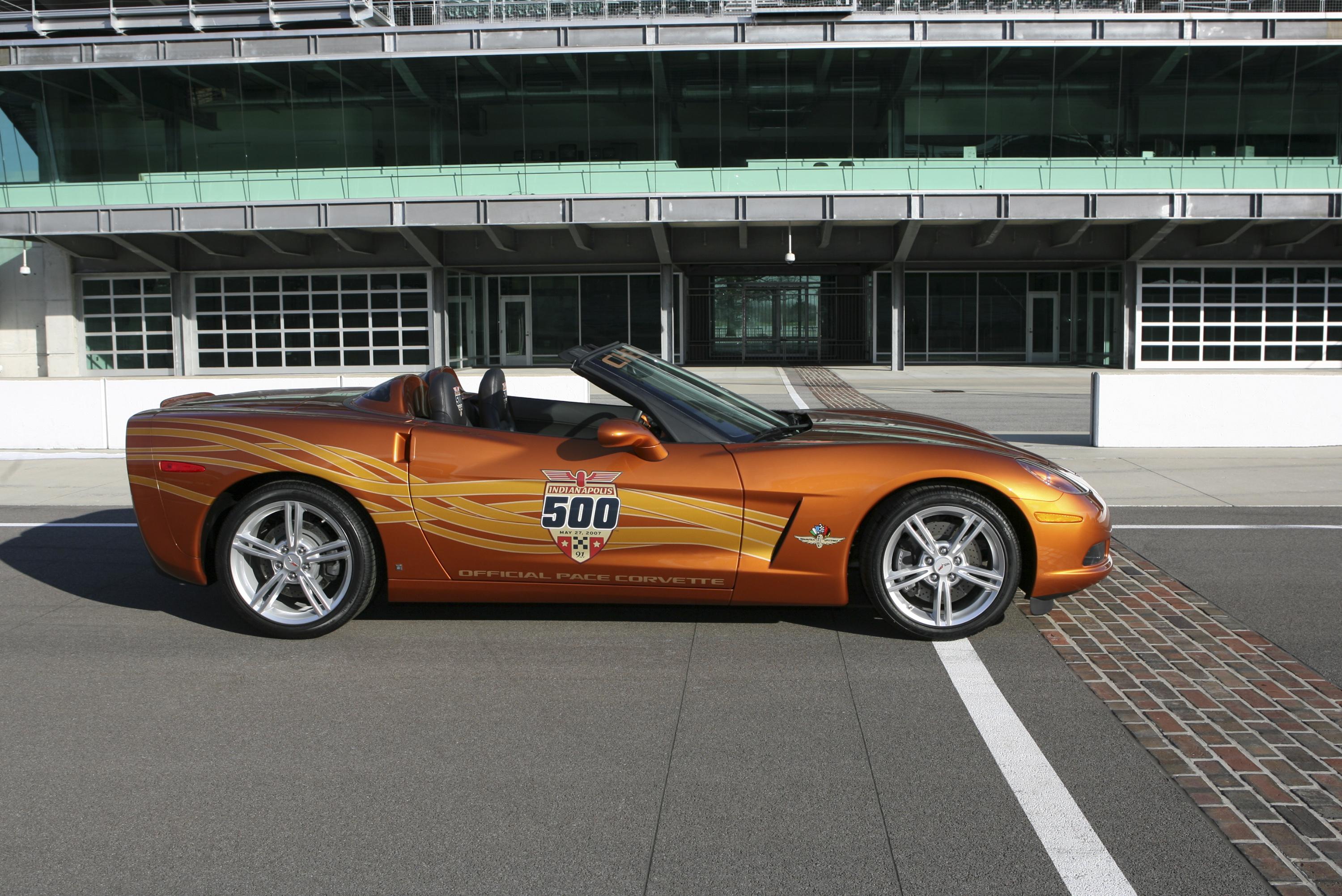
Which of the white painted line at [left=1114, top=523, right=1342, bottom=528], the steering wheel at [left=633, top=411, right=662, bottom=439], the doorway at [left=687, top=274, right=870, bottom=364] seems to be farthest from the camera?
the doorway at [left=687, top=274, right=870, bottom=364]

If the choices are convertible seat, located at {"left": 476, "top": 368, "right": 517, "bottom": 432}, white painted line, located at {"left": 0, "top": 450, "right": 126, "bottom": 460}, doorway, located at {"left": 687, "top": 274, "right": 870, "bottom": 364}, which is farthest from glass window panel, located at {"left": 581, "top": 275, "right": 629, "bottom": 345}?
convertible seat, located at {"left": 476, "top": 368, "right": 517, "bottom": 432}

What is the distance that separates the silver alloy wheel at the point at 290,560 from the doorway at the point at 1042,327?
31.4 meters

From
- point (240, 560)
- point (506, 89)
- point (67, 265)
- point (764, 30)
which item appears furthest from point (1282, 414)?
point (67, 265)

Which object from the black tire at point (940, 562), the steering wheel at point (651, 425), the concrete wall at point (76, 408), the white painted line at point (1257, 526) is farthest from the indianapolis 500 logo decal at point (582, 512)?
the concrete wall at point (76, 408)

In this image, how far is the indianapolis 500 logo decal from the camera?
5023 millimetres

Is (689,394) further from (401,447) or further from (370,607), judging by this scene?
(370,607)

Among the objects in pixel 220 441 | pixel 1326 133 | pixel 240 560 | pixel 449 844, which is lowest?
pixel 449 844

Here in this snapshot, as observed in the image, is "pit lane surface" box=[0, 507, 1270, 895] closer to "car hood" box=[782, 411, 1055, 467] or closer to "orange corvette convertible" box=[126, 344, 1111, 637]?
"orange corvette convertible" box=[126, 344, 1111, 637]

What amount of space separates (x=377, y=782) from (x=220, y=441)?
2310 millimetres

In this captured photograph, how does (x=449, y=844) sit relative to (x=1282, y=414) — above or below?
below

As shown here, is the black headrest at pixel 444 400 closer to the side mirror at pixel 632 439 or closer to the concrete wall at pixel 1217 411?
the side mirror at pixel 632 439

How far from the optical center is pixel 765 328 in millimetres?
34781

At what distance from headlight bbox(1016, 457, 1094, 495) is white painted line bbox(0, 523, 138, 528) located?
20.4 ft

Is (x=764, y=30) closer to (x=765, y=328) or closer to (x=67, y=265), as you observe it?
(x=765, y=328)
